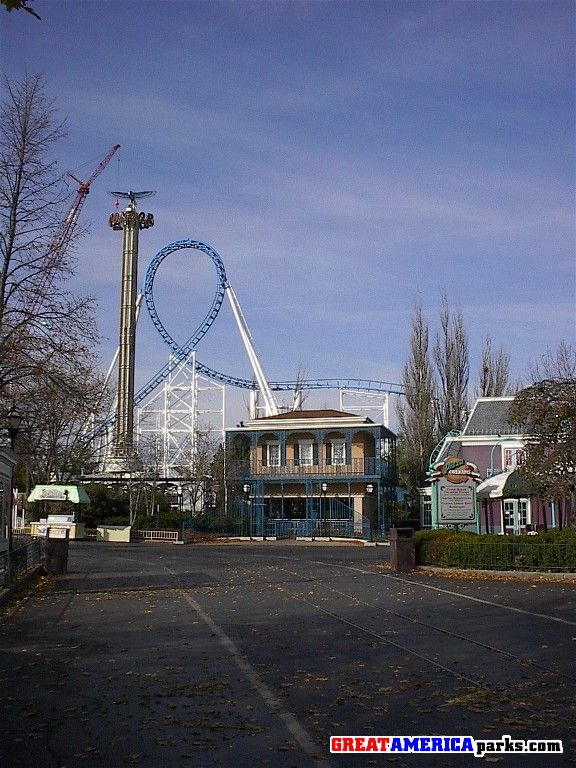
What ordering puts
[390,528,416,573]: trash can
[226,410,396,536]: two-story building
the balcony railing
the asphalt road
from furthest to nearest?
the balcony railing → [226,410,396,536]: two-story building → [390,528,416,573]: trash can → the asphalt road

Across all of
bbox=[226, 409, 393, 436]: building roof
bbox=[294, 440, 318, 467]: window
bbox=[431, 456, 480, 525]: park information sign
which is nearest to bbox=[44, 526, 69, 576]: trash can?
bbox=[431, 456, 480, 525]: park information sign

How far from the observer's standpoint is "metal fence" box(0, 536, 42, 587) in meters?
18.7

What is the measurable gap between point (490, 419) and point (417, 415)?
14.9 metres

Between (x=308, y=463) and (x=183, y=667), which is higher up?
(x=308, y=463)

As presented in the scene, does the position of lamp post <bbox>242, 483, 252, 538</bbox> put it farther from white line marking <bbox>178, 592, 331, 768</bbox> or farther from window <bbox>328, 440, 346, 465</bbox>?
white line marking <bbox>178, 592, 331, 768</bbox>

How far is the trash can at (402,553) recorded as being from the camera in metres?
24.7

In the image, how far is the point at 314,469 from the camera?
5491 centimetres

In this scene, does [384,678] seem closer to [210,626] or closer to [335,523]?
[210,626]

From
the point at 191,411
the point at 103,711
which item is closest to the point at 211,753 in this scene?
the point at 103,711

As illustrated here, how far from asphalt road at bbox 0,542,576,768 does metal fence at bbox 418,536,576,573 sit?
10.0 feet

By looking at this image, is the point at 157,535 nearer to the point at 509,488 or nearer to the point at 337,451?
the point at 337,451

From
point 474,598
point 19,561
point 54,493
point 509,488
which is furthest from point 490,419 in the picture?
point 19,561

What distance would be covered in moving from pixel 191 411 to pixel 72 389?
154 ft

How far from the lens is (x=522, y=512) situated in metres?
39.6
